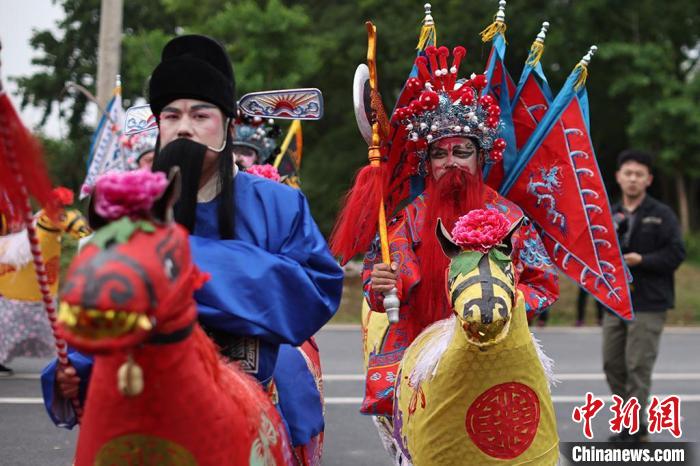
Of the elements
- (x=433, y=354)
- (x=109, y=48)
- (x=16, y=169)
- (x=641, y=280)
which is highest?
(x=109, y=48)

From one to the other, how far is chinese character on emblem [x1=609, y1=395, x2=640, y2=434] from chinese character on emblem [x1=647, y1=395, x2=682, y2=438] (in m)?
A: 0.16

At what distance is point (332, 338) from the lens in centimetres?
1212

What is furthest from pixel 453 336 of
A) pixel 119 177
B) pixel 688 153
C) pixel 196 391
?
pixel 688 153

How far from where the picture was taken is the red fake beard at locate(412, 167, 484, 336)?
443 centimetres

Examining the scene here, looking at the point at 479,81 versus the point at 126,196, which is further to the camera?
the point at 479,81

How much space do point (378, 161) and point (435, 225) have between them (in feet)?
1.44

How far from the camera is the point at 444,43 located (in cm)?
1998

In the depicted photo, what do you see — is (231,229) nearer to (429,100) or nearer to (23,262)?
(429,100)

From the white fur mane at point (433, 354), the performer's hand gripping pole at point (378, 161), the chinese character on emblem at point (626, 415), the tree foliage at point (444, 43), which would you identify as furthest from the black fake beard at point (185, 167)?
the tree foliage at point (444, 43)

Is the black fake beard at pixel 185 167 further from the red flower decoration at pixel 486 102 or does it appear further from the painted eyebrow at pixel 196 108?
the red flower decoration at pixel 486 102

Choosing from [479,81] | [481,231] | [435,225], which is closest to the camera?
[481,231]

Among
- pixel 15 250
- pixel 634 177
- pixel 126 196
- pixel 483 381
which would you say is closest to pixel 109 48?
pixel 15 250

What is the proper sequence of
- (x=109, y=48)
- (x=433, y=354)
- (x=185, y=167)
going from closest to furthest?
1. (x=185, y=167)
2. (x=433, y=354)
3. (x=109, y=48)

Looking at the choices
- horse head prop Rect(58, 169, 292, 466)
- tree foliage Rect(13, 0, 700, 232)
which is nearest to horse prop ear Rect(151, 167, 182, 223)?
horse head prop Rect(58, 169, 292, 466)
